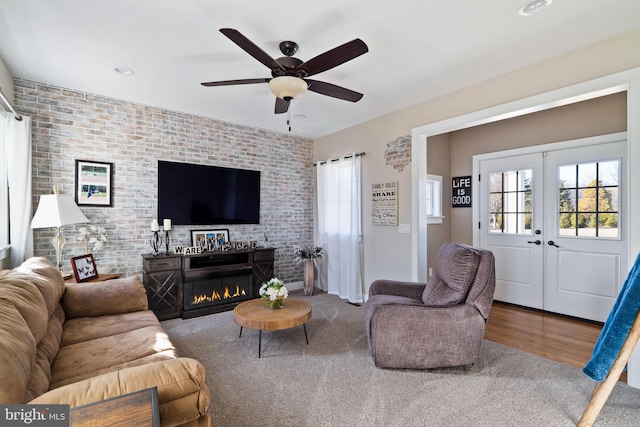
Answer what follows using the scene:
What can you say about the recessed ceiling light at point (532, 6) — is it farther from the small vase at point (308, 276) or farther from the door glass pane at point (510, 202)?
the small vase at point (308, 276)

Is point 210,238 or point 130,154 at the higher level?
point 130,154

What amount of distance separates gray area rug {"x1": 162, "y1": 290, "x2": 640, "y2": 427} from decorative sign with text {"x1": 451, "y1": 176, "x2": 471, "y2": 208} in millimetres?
2397

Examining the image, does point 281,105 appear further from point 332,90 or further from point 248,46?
point 248,46

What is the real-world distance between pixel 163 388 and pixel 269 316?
1.62 m

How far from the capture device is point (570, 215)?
3.79 m

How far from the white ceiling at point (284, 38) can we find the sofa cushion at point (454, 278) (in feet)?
5.80

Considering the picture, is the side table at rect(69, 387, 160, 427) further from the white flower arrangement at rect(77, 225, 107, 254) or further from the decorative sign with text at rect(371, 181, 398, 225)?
the decorative sign with text at rect(371, 181, 398, 225)

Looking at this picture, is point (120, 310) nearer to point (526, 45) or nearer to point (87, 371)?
point (87, 371)

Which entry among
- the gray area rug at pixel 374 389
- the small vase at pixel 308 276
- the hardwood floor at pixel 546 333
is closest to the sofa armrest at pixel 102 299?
the gray area rug at pixel 374 389

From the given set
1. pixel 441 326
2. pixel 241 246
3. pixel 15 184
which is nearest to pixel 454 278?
pixel 441 326

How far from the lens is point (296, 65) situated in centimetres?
229

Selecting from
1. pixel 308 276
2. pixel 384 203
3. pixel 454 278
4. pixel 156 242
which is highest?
pixel 384 203

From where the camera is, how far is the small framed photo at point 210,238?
13.8ft

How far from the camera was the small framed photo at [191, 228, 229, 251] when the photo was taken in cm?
420
